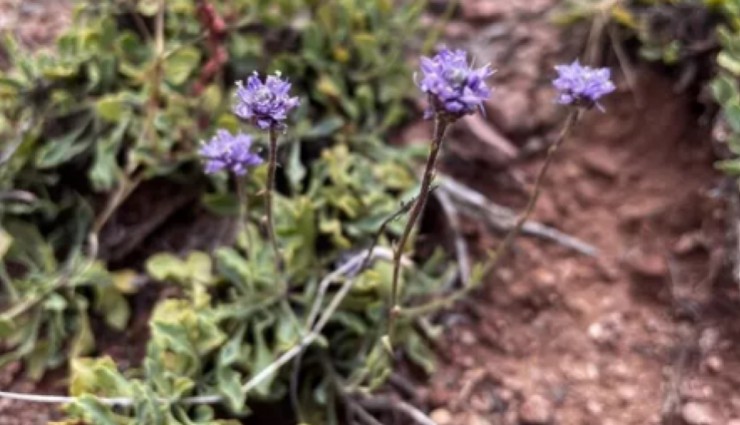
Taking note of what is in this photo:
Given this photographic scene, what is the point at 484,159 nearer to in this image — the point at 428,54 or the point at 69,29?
the point at 428,54

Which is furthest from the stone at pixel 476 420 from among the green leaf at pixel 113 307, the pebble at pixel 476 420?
the green leaf at pixel 113 307

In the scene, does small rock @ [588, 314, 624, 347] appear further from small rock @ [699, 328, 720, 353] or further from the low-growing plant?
the low-growing plant

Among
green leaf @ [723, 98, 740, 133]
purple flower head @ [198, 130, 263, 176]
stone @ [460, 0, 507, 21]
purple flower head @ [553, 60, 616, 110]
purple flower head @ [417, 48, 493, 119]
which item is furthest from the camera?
stone @ [460, 0, 507, 21]

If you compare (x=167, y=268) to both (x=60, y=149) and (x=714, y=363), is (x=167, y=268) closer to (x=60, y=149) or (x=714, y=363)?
(x=60, y=149)

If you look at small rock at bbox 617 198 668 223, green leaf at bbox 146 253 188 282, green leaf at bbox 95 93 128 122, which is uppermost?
green leaf at bbox 95 93 128 122

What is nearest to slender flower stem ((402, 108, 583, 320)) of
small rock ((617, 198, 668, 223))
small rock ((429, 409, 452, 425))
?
small rock ((429, 409, 452, 425))

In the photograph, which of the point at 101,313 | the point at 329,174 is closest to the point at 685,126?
the point at 329,174
